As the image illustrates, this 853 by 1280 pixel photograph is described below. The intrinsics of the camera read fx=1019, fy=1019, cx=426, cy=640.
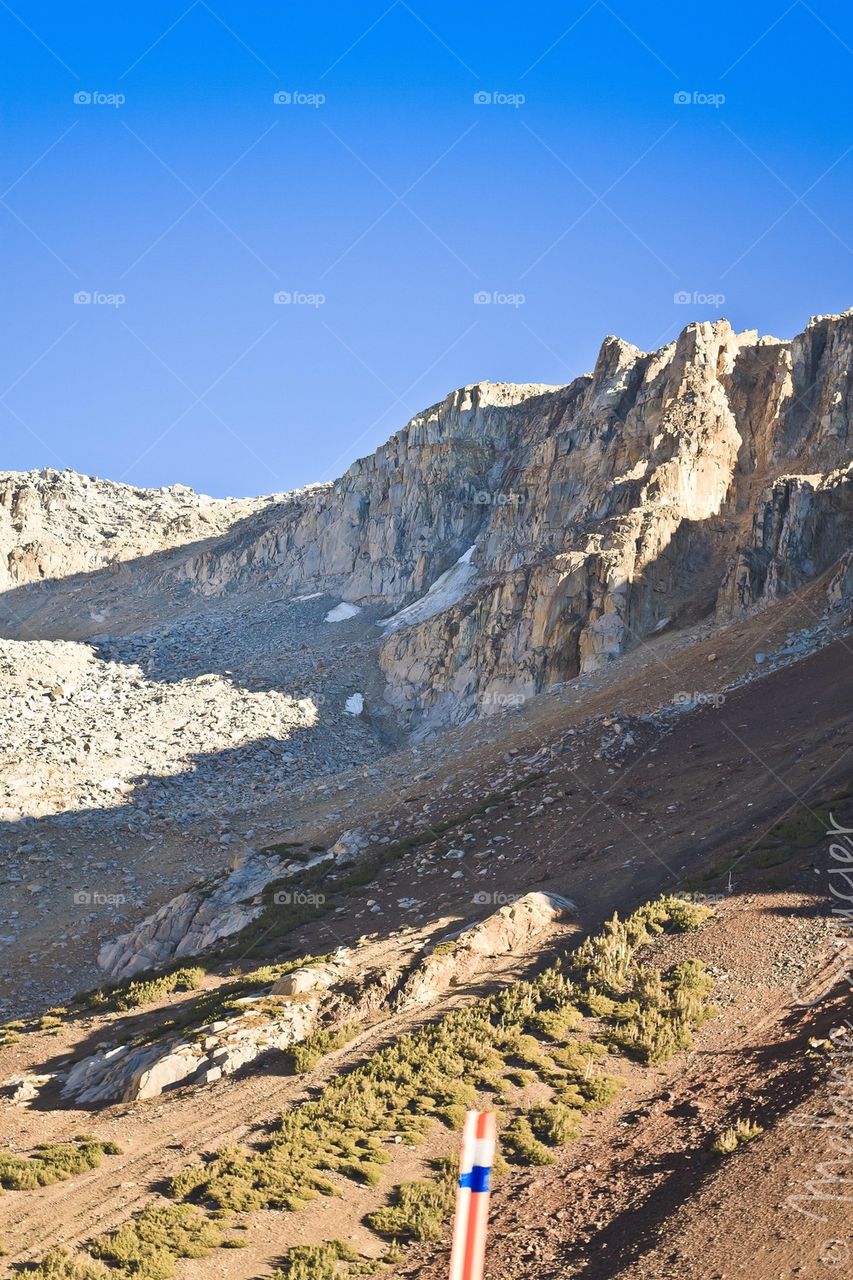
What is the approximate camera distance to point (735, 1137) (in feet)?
44.2

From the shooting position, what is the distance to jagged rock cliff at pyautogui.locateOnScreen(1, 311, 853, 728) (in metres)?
56.2

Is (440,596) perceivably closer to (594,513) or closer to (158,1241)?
(594,513)

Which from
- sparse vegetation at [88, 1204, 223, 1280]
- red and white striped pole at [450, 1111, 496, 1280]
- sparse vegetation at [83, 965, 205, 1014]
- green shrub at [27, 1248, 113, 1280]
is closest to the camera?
red and white striped pole at [450, 1111, 496, 1280]

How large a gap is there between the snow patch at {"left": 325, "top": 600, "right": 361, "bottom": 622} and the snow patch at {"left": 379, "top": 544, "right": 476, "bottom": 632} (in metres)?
4.82

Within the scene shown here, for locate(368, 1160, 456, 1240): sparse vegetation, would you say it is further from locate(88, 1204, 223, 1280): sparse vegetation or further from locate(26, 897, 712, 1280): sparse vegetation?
locate(88, 1204, 223, 1280): sparse vegetation

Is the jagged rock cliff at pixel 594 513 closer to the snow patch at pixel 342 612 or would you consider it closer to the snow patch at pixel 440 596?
the snow patch at pixel 440 596

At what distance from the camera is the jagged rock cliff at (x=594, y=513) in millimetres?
56250

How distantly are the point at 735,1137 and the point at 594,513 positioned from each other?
57.1 m

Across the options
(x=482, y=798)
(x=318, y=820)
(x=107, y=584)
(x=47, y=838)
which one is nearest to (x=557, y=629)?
(x=318, y=820)

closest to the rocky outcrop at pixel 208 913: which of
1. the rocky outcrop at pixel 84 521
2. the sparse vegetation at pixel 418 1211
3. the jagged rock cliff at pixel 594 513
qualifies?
the sparse vegetation at pixel 418 1211

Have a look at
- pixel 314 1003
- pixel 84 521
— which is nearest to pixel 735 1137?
pixel 314 1003

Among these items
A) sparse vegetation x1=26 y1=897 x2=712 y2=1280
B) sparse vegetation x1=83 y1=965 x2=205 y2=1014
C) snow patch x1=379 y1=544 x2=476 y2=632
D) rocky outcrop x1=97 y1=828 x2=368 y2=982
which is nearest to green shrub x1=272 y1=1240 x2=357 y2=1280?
sparse vegetation x1=26 y1=897 x2=712 y2=1280

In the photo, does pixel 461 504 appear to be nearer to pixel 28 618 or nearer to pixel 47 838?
pixel 28 618

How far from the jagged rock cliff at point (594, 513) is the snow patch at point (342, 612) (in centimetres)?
176
